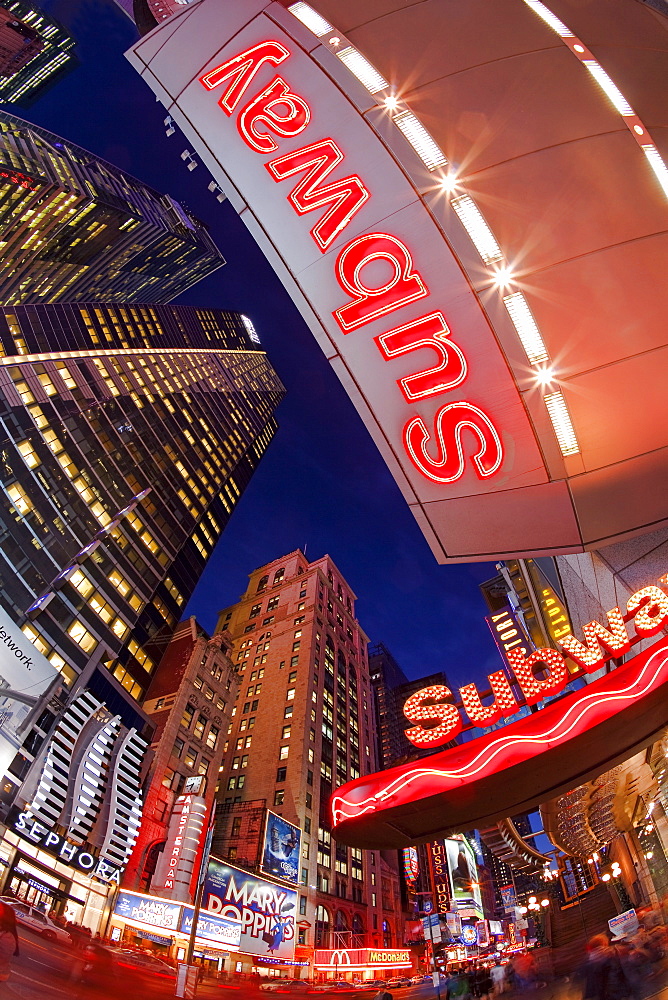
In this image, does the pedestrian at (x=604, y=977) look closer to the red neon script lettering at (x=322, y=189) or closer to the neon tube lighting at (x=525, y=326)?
the neon tube lighting at (x=525, y=326)

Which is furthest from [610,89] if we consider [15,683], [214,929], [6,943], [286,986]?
[286,986]

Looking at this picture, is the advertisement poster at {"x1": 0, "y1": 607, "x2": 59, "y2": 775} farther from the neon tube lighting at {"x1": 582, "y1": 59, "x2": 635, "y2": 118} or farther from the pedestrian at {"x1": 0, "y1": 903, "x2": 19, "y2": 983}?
the neon tube lighting at {"x1": 582, "y1": 59, "x2": 635, "y2": 118}

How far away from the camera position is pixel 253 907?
35688 millimetres

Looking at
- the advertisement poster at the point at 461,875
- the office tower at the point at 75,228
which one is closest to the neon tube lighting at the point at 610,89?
the advertisement poster at the point at 461,875

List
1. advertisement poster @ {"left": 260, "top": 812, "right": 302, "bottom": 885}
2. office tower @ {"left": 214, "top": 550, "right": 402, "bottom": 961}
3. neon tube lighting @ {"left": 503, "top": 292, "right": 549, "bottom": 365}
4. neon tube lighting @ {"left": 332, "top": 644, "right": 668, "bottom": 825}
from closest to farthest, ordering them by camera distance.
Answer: neon tube lighting @ {"left": 503, "top": 292, "right": 549, "bottom": 365}, neon tube lighting @ {"left": 332, "top": 644, "right": 668, "bottom": 825}, advertisement poster @ {"left": 260, "top": 812, "right": 302, "bottom": 885}, office tower @ {"left": 214, "top": 550, "right": 402, "bottom": 961}

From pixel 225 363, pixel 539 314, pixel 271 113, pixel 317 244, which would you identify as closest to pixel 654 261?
pixel 539 314

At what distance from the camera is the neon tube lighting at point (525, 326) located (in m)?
8.30

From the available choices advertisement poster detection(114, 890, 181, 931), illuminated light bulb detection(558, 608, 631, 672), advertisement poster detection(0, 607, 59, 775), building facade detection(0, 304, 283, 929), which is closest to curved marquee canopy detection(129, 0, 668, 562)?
illuminated light bulb detection(558, 608, 631, 672)

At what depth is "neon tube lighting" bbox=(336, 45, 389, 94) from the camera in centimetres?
792

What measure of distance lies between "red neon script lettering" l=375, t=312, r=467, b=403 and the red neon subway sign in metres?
0.02

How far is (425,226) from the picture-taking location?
26.5ft

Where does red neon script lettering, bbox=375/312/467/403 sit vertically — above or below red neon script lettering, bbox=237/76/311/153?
below

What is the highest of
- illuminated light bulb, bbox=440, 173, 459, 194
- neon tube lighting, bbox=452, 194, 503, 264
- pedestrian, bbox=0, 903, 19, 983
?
illuminated light bulb, bbox=440, 173, 459, 194

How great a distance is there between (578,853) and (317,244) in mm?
32662
